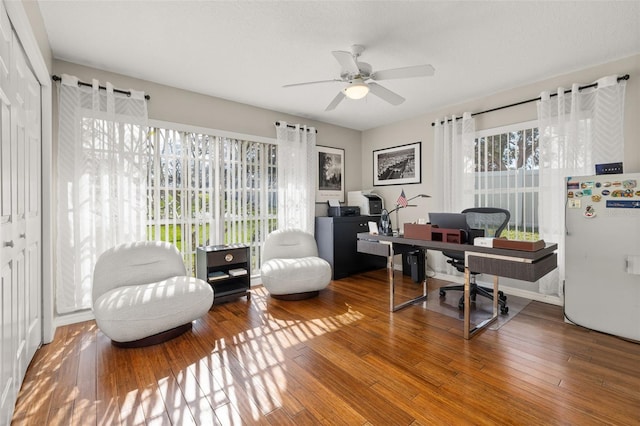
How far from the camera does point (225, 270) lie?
3480mm

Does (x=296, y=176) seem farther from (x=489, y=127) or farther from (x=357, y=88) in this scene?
(x=489, y=127)

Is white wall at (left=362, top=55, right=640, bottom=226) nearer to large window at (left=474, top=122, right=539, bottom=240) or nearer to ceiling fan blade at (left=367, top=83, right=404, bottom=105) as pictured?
large window at (left=474, top=122, right=539, bottom=240)

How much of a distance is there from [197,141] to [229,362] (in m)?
2.62

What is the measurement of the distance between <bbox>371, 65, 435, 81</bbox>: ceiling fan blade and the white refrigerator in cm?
172

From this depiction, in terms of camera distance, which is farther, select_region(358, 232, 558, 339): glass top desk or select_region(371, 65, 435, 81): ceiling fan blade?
select_region(371, 65, 435, 81): ceiling fan blade

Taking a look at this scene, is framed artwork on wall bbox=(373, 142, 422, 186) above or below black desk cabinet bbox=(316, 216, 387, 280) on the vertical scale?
above

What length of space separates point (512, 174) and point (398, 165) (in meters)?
1.68

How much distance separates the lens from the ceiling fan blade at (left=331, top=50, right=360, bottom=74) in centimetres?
214

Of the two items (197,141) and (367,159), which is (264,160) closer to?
(197,141)

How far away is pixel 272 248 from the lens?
3732 mm

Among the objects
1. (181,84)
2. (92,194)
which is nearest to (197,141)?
(181,84)

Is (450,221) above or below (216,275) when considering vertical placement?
above

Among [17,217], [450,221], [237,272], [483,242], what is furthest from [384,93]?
[17,217]

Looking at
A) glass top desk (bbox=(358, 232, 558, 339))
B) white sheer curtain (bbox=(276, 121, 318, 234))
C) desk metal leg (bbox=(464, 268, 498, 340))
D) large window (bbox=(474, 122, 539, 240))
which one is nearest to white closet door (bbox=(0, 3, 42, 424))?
white sheer curtain (bbox=(276, 121, 318, 234))
